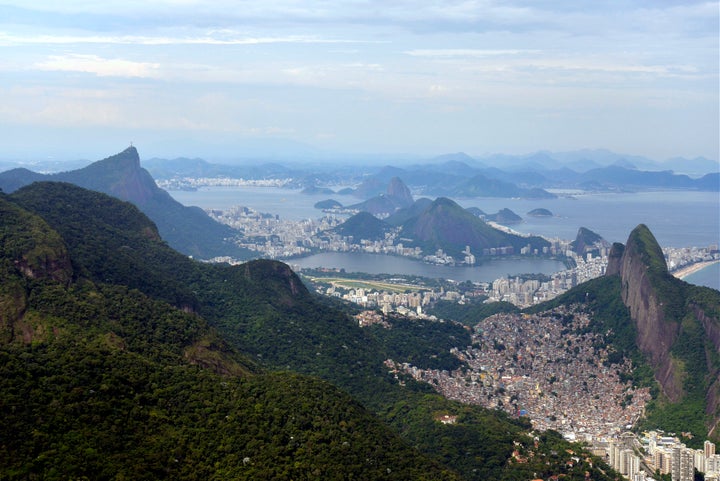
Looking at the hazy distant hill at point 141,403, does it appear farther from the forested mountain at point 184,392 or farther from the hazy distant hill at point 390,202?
the hazy distant hill at point 390,202

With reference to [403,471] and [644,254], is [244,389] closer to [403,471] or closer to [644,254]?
[403,471]

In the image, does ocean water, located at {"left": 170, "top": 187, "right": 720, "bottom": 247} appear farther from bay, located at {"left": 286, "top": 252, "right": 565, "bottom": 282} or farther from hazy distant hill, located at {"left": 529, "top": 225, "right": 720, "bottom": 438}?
hazy distant hill, located at {"left": 529, "top": 225, "right": 720, "bottom": 438}

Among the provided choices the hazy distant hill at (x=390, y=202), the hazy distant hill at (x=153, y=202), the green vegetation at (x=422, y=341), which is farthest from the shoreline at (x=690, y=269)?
the hazy distant hill at (x=390, y=202)

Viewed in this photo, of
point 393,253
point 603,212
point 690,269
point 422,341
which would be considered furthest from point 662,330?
point 603,212

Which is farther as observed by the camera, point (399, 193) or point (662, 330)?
point (399, 193)

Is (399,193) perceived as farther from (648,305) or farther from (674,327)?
(674,327)

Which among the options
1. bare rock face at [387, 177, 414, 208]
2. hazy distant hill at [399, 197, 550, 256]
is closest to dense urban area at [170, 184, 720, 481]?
hazy distant hill at [399, 197, 550, 256]

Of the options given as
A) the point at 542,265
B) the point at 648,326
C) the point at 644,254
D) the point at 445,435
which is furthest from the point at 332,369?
the point at 542,265
